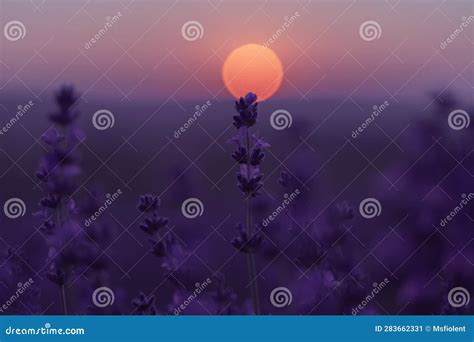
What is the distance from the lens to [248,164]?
204cm

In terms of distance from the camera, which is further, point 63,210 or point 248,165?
point 63,210

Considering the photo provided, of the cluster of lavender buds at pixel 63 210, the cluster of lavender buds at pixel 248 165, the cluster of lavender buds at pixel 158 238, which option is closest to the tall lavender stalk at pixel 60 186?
the cluster of lavender buds at pixel 63 210

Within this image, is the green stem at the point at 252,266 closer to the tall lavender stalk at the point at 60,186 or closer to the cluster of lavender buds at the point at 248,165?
the cluster of lavender buds at the point at 248,165

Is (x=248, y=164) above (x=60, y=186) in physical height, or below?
above

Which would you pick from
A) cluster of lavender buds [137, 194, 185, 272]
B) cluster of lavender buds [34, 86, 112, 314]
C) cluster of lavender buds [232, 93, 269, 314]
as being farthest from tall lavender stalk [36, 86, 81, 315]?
cluster of lavender buds [232, 93, 269, 314]

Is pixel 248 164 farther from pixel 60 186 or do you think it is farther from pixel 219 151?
pixel 60 186

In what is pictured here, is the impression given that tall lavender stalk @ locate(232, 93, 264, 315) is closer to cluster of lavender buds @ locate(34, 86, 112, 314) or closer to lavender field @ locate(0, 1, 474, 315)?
lavender field @ locate(0, 1, 474, 315)

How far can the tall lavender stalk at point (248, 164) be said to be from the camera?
2035mm

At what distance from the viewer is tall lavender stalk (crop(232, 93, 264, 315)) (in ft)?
6.68

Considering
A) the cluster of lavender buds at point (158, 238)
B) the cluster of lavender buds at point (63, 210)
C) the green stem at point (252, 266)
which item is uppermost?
the green stem at point (252, 266)

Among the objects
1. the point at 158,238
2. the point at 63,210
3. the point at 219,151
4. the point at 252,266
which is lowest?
the point at 63,210

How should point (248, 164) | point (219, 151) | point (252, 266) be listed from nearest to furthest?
point (248, 164)
point (252, 266)
point (219, 151)

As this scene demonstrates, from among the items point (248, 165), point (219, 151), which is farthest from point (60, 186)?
point (248, 165)

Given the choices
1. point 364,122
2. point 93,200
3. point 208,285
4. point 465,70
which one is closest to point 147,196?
point 93,200
